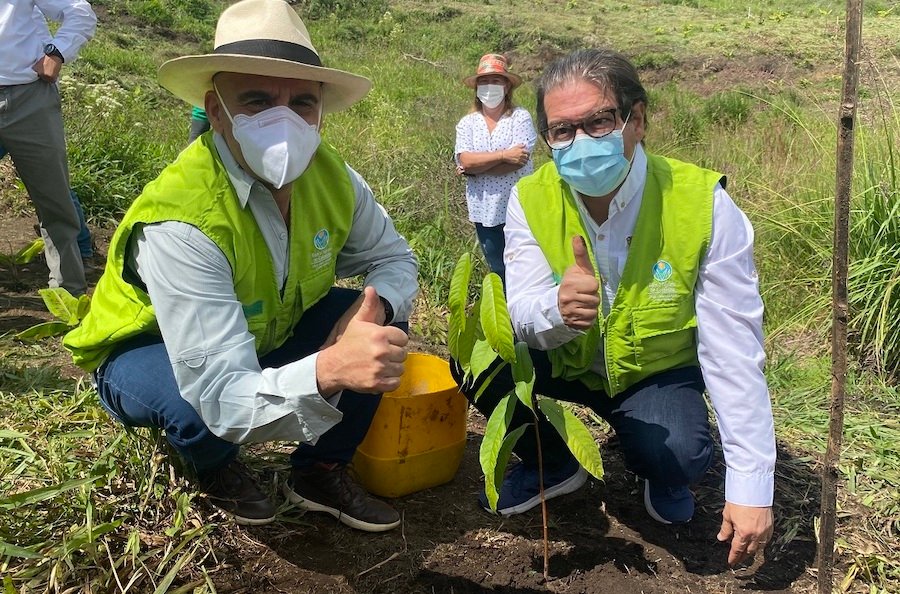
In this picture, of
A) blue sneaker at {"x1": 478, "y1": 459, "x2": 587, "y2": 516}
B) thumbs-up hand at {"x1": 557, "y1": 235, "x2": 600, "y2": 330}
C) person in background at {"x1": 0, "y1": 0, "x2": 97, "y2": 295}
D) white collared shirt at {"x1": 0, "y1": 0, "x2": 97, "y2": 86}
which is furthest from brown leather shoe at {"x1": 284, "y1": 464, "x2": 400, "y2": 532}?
white collared shirt at {"x1": 0, "y1": 0, "x2": 97, "y2": 86}

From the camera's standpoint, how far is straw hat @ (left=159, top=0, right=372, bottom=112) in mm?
1659

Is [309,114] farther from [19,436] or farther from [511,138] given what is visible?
[511,138]

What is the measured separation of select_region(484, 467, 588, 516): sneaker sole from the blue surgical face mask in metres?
0.88

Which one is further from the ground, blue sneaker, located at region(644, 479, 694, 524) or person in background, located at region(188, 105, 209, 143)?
person in background, located at region(188, 105, 209, 143)

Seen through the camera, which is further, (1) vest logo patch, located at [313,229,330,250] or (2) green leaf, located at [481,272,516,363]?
(1) vest logo patch, located at [313,229,330,250]

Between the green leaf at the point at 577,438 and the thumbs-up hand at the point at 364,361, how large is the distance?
401mm

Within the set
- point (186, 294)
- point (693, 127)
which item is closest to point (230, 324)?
point (186, 294)

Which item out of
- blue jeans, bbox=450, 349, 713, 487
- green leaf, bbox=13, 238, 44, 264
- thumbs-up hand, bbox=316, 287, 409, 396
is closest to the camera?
thumbs-up hand, bbox=316, 287, 409, 396

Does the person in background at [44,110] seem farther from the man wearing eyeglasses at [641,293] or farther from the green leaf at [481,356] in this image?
the green leaf at [481,356]

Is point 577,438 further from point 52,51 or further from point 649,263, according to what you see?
point 52,51

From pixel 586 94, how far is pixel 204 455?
4.16 feet

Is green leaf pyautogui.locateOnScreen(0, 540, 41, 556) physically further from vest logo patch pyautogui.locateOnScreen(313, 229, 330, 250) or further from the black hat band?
the black hat band

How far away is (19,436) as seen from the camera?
203 cm

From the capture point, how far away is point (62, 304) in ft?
8.11
